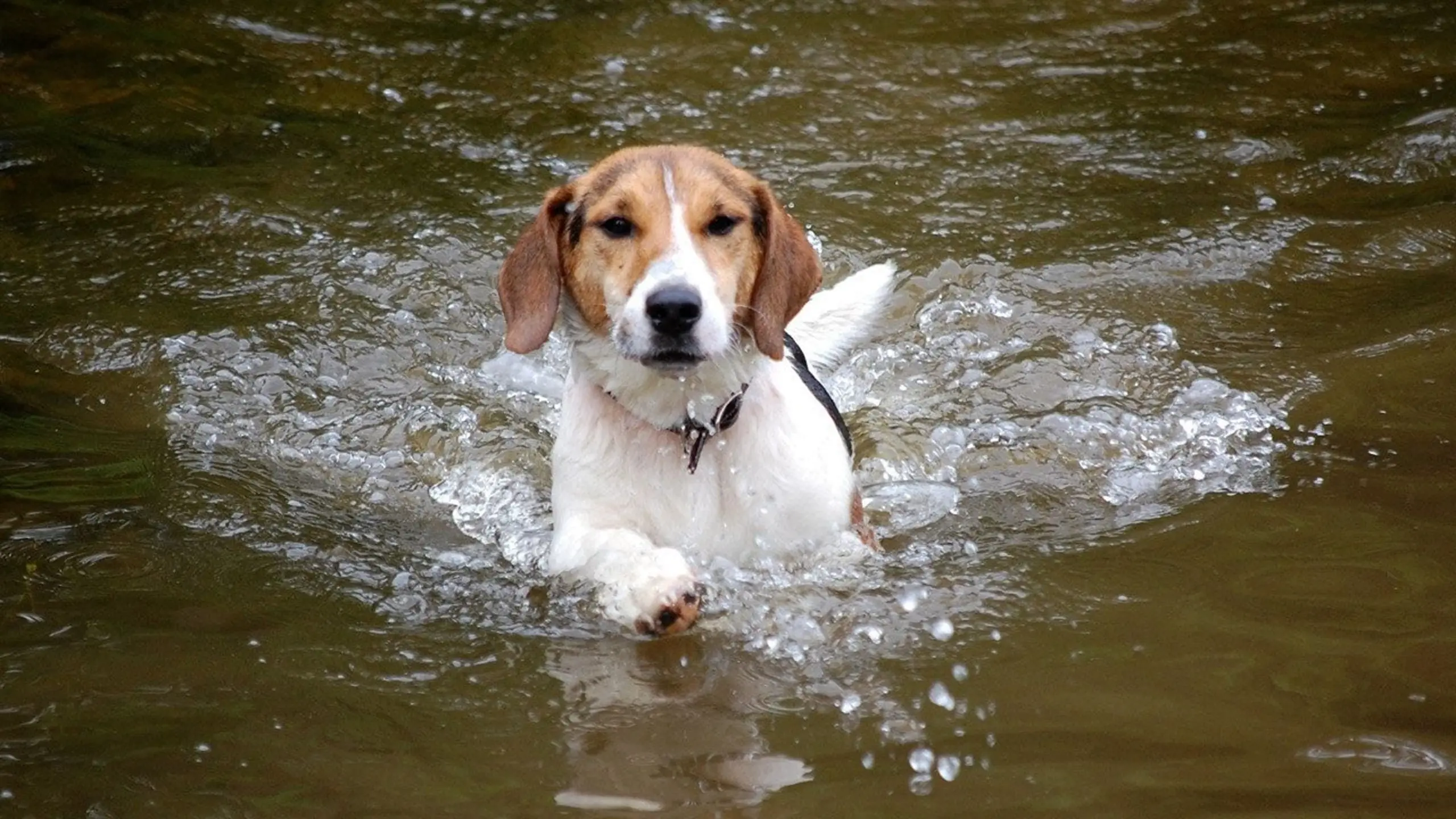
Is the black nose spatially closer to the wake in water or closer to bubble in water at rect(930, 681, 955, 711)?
the wake in water

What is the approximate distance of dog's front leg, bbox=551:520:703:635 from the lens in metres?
4.20

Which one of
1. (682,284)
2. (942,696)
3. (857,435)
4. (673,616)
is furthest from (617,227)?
(857,435)

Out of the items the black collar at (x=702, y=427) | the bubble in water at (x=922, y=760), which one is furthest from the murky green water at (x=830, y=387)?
the black collar at (x=702, y=427)

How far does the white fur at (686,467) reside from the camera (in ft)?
15.8

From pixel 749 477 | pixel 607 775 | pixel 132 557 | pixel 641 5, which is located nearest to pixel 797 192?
pixel 641 5

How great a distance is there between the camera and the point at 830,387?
22.2 ft

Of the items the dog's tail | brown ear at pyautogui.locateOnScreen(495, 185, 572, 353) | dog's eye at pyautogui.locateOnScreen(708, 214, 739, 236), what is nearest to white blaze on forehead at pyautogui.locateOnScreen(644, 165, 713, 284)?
dog's eye at pyautogui.locateOnScreen(708, 214, 739, 236)

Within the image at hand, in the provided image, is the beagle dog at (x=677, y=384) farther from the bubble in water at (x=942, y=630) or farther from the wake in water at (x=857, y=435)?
the bubble in water at (x=942, y=630)

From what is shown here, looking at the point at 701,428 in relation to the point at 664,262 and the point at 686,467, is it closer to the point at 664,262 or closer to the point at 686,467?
the point at 686,467

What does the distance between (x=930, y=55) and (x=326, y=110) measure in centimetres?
364

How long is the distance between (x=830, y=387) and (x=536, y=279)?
2.18m

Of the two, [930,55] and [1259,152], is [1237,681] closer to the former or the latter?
[1259,152]

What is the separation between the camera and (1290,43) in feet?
30.7

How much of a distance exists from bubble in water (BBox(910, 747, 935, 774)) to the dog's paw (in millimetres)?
895
